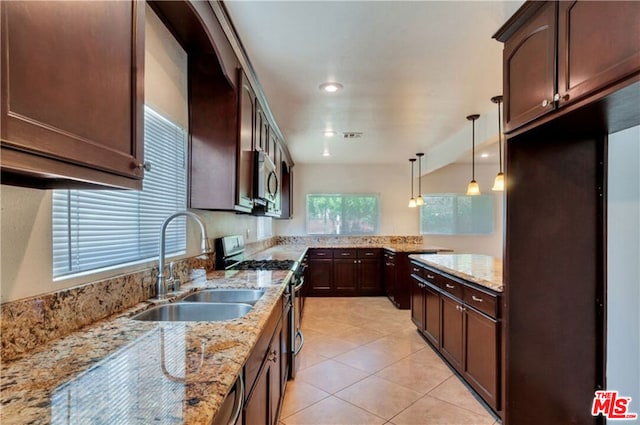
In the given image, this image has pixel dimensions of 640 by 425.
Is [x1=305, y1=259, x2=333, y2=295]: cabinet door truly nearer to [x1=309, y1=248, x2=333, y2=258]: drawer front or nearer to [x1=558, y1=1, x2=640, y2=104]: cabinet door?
[x1=309, y1=248, x2=333, y2=258]: drawer front

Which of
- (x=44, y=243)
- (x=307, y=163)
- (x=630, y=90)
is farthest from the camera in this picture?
(x=307, y=163)

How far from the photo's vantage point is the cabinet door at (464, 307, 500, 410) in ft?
7.17

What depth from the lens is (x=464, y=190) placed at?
6.62 metres

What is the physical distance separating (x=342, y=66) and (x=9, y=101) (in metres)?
2.18

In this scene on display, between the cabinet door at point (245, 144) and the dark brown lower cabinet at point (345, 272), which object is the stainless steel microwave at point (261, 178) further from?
the dark brown lower cabinet at point (345, 272)

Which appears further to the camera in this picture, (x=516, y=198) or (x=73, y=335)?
(x=516, y=198)

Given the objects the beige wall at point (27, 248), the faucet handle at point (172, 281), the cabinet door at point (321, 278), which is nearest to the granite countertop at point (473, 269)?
the faucet handle at point (172, 281)

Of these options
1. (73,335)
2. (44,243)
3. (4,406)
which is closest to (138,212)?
(44,243)

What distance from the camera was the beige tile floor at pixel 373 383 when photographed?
2277mm

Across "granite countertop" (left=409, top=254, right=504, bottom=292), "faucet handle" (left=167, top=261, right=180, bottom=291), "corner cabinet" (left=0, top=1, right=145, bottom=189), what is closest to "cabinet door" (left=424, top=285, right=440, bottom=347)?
"granite countertop" (left=409, top=254, right=504, bottom=292)

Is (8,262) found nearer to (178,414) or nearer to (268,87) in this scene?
(178,414)

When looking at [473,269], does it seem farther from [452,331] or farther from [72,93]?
[72,93]

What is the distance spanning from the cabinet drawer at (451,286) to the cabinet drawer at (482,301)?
9 centimetres

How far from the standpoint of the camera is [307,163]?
6680mm
